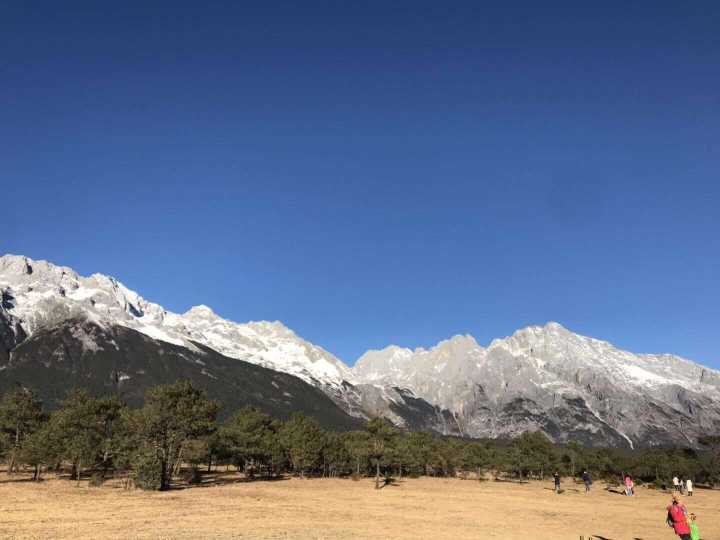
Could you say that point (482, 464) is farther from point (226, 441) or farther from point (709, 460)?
point (226, 441)

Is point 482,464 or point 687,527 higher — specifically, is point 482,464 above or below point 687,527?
below

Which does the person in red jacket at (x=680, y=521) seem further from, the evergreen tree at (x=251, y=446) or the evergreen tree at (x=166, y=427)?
the evergreen tree at (x=251, y=446)

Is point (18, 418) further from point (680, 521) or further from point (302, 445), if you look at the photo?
point (680, 521)

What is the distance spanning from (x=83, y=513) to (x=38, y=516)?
135 inches

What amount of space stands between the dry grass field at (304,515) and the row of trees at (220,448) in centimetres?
551

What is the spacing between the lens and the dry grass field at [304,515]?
3540cm

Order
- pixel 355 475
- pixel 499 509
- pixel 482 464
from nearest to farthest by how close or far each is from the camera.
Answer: pixel 499 509, pixel 355 475, pixel 482 464

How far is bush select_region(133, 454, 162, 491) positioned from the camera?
63.4 meters

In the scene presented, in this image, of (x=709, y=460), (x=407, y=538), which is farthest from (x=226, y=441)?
(x=709, y=460)

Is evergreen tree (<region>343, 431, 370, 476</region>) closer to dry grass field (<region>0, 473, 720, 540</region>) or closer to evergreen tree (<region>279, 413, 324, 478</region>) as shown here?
evergreen tree (<region>279, 413, 324, 478</region>)

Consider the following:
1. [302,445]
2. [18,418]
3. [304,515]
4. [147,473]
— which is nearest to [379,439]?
[302,445]

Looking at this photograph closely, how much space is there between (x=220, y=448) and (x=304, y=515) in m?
54.8

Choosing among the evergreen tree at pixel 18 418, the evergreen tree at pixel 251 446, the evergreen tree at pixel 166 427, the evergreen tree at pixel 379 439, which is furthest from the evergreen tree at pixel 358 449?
the evergreen tree at pixel 18 418

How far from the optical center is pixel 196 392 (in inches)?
3022
